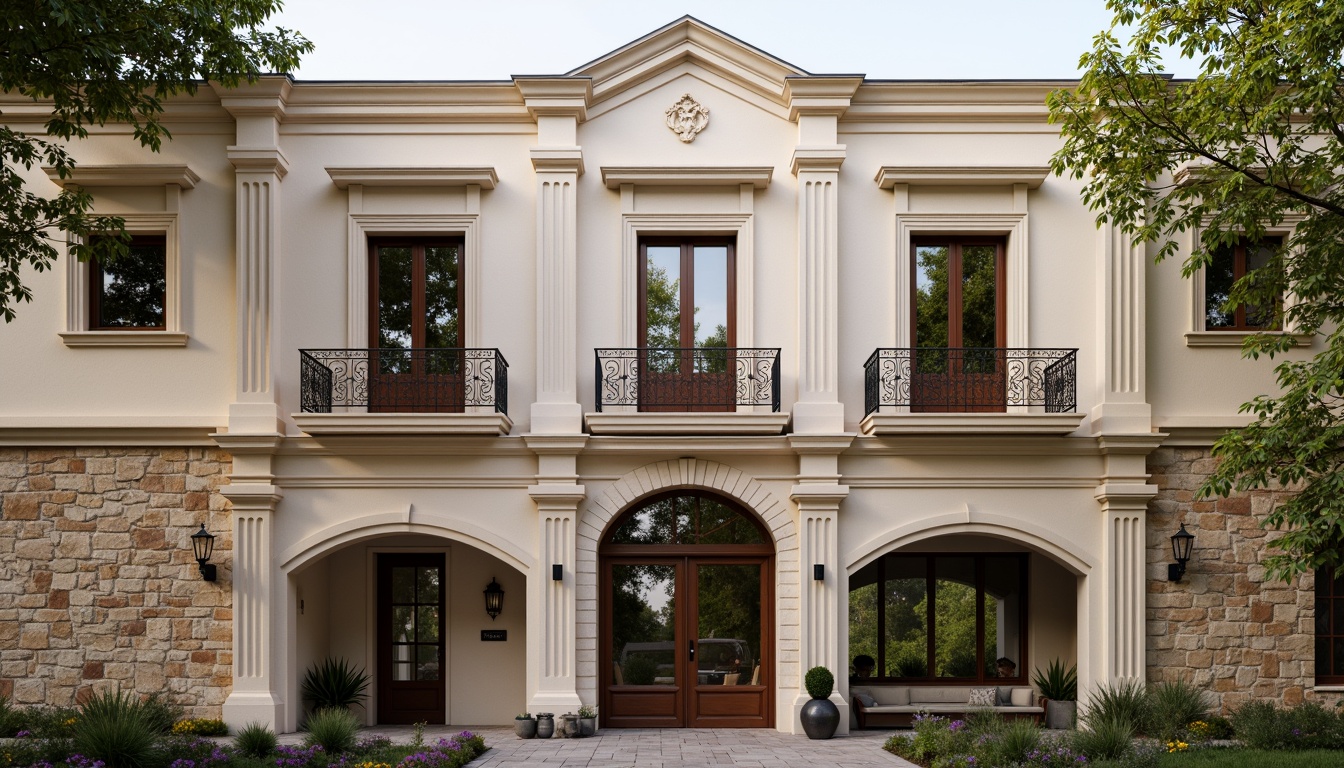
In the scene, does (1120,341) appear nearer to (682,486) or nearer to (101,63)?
(682,486)

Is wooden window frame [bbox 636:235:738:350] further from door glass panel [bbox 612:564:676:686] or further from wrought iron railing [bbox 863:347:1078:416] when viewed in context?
door glass panel [bbox 612:564:676:686]

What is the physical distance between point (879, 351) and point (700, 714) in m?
5.07

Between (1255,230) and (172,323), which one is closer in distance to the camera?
(1255,230)

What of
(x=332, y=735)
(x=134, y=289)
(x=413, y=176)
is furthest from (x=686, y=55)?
(x=332, y=735)

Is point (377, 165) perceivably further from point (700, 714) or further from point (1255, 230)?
point (1255, 230)

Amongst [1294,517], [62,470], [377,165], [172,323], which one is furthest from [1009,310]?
[62,470]

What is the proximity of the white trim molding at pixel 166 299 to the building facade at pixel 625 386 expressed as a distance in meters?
0.04

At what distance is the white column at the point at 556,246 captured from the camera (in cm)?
1408

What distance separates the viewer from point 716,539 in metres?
14.7

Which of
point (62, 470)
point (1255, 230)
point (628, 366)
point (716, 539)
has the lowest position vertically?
A: point (716, 539)

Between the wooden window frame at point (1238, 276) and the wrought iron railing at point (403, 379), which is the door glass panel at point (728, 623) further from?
the wooden window frame at point (1238, 276)

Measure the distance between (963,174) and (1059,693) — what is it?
6621 millimetres

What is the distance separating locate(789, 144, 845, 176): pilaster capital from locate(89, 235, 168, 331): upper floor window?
798 centimetres

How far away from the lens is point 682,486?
14.3 m
